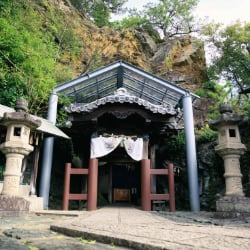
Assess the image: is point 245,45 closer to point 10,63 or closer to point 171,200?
point 171,200

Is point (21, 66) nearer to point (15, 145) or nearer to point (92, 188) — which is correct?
point (15, 145)

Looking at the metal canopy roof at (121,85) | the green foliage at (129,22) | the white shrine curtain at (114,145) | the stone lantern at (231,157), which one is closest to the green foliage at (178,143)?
the metal canopy roof at (121,85)

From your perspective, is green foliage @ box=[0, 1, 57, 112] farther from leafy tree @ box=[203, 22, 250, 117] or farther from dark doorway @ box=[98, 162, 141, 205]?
leafy tree @ box=[203, 22, 250, 117]

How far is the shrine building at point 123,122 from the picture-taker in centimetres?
1048

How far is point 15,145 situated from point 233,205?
6.92 m

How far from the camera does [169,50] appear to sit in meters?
24.3

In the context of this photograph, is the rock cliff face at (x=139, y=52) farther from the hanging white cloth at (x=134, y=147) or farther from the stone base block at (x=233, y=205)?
the stone base block at (x=233, y=205)

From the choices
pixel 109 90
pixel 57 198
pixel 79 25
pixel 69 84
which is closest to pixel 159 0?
pixel 79 25

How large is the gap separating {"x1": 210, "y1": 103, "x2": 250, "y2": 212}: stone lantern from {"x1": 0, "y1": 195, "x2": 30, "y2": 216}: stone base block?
19.2ft

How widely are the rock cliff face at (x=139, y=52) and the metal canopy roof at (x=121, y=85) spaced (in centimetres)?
694

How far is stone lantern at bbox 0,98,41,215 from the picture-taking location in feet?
24.8

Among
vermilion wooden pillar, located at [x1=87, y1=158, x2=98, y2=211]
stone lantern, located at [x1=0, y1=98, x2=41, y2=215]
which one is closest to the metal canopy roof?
stone lantern, located at [x1=0, y1=98, x2=41, y2=215]

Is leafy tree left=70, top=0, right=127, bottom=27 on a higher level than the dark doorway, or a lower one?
higher

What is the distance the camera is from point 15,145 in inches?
305
